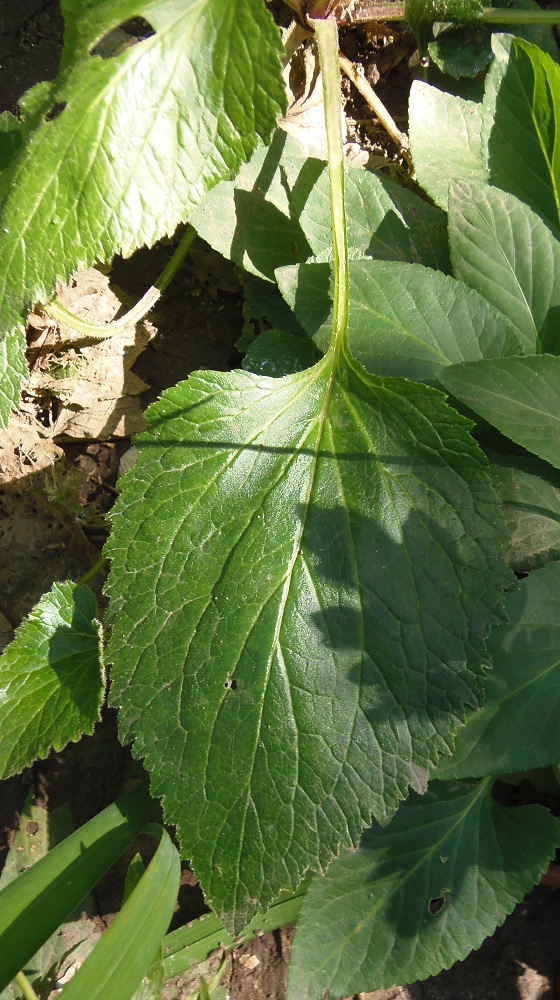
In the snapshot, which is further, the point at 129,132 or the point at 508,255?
the point at 508,255

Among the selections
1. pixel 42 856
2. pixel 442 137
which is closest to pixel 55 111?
pixel 442 137

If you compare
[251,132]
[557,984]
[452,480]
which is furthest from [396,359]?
[557,984]

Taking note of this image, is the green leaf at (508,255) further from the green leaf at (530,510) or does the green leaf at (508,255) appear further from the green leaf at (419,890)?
the green leaf at (419,890)

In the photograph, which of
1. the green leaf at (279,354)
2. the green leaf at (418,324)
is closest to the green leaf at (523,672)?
the green leaf at (418,324)

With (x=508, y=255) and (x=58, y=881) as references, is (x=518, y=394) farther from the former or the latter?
(x=58, y=881)

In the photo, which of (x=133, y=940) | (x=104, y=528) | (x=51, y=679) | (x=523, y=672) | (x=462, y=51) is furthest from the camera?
(x=104, y=528)

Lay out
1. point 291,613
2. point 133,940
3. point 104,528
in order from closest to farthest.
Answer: point 133,940 < point 291,613 < point 104,528

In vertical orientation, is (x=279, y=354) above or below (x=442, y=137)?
below
